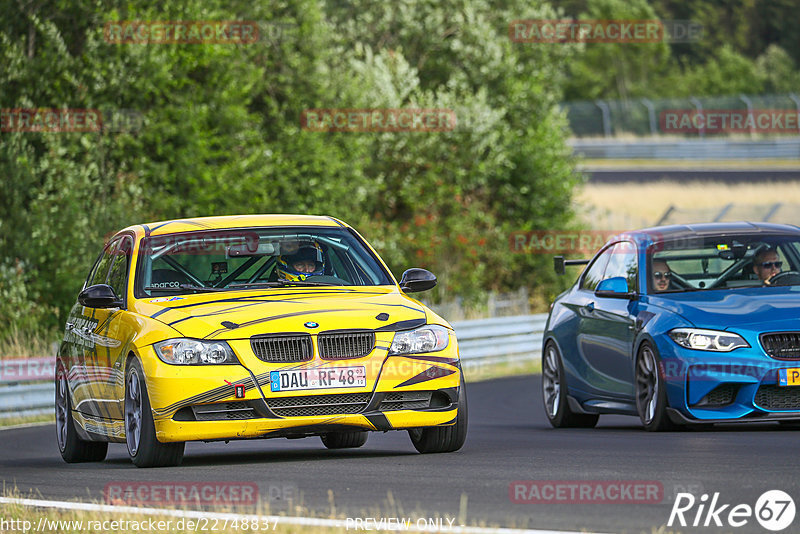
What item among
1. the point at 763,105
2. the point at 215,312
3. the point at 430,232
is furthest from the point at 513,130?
the point at 215,312

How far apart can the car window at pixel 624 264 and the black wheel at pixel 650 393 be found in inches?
29.7

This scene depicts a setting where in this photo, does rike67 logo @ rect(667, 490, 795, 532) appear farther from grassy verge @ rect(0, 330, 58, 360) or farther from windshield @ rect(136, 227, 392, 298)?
grassy verge @ rect(0, 330, 58, 360)

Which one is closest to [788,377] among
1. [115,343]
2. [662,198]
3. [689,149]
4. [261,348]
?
[261,348]

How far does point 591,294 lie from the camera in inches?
511

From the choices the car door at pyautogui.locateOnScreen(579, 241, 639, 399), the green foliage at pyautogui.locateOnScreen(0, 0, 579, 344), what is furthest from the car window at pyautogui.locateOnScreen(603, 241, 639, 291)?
the green foliage at pyautogui.locateOnScreen(0, 0, 579, 344)

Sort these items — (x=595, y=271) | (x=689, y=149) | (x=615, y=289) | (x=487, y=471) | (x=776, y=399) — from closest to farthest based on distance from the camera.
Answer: (x=487, y=471), (x=776, y=399), (x=615, y=289), (x=595, y=271), (x=689, y=149)

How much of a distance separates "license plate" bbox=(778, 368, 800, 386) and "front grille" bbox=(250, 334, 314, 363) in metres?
3.44

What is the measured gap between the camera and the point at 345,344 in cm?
927

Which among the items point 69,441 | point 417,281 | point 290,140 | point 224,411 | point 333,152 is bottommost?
point 333,152

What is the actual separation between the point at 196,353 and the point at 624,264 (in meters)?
4.45

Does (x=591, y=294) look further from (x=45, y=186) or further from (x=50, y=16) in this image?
(x=50, y=16)

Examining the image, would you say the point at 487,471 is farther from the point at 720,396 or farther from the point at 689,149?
the point at 689,149

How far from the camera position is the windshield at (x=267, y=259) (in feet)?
34.1

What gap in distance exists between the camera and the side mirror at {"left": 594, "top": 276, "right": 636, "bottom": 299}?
11.9 metres
